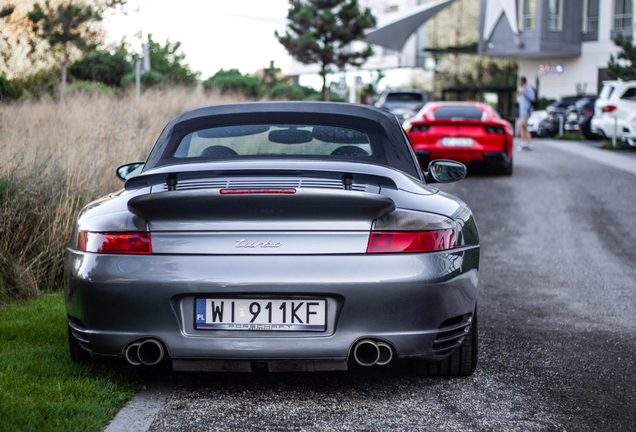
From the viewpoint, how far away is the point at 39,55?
2031 centimetres

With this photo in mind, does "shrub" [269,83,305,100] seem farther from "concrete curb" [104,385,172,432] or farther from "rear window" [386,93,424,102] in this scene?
"concrete curb" [104,385,172,432]

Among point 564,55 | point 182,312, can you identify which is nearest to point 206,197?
point 182,312

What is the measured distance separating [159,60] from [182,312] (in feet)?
119

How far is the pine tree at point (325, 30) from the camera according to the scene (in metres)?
41.5

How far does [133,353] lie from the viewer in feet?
10.6

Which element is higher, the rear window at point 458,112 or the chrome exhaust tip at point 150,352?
the rear window at point 458,112

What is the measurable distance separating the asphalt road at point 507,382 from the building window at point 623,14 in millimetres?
41048

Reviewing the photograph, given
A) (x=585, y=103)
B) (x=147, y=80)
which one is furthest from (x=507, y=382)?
(x=585, y=103)

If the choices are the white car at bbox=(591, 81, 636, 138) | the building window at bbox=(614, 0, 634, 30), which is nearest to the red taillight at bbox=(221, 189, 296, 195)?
the white car at bbox=(591, 81, 636, 138)

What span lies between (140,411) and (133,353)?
27cm

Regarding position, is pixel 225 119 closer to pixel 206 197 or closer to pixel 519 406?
pixel 206 197

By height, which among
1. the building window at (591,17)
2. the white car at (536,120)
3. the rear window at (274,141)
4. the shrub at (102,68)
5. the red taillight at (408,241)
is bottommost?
the white car at (536,120)

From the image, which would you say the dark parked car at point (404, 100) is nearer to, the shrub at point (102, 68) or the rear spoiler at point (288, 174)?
the shrub at point (102, 68)

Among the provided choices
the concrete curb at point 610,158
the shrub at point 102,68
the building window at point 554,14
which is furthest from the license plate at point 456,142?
the building window at point 554,14
